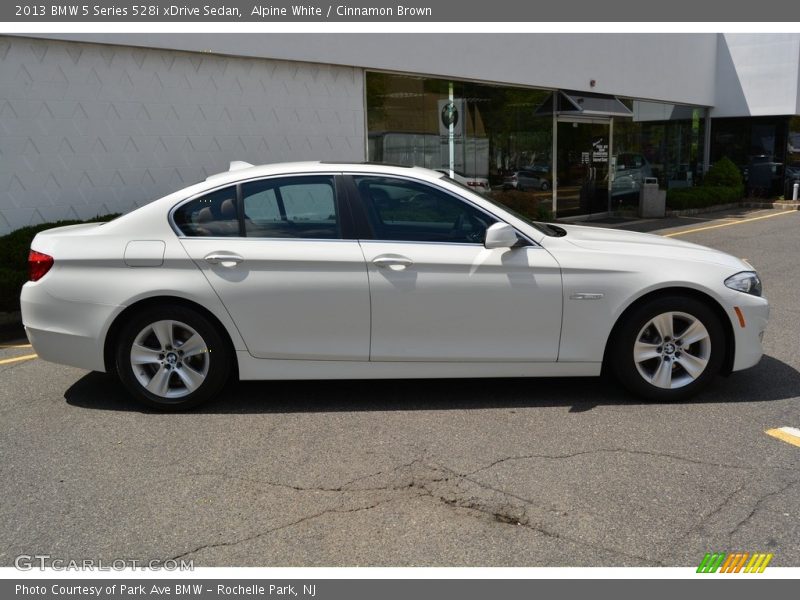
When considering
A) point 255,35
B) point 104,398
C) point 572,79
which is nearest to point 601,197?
point 572,79

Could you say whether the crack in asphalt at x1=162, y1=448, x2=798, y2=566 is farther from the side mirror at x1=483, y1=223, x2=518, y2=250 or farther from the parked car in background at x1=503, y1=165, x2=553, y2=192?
the parked car in background at x1=503, y1=165, x2=553, y2=192

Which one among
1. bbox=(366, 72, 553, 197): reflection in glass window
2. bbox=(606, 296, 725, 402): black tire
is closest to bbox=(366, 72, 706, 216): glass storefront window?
bbox=(366, 72, 553, 197): reflection in glass window

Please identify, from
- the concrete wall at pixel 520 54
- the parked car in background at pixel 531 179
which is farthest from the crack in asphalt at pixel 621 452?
the parked car in background at pixel 531 179

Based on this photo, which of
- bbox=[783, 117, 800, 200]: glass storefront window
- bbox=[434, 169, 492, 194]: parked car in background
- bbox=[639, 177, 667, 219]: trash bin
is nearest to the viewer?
bbox=[434, 169, 492, 194]: parked car in background

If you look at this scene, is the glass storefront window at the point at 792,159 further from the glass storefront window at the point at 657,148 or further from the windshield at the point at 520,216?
the windshield at the point at 520,216

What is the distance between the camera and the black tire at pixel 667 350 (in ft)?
17.0

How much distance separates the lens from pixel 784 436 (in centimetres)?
469

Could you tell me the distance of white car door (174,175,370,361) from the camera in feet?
16.7

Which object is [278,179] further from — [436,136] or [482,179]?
[482,179]

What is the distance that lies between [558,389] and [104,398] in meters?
3.31

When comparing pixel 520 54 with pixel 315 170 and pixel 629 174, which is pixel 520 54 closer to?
pixel 629 174

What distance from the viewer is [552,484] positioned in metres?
4.08

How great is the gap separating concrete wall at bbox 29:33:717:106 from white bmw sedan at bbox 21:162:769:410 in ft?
16.9

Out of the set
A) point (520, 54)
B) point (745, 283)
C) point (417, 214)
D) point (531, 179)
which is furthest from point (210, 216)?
point (531, 179)
